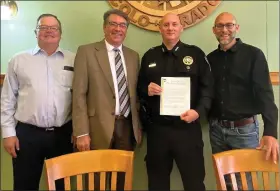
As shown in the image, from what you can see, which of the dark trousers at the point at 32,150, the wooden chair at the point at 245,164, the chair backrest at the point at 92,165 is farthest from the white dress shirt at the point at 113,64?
the wooden chair at the point at 245,164

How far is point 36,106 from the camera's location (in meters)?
1.80

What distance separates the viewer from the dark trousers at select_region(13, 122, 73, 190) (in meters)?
1.84

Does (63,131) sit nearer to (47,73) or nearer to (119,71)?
(47,73)

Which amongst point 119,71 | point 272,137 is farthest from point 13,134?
point 272,137

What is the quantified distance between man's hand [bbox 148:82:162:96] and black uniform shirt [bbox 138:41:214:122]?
0.28ft

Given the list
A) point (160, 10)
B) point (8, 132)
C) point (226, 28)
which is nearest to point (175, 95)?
point (226, 28)

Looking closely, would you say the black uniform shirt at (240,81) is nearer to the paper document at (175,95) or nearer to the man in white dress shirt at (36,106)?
the paper document at (175,95)

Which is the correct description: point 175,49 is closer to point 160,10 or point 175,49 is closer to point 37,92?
point 160,10

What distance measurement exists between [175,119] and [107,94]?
472mm

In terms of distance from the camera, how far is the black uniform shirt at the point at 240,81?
5.79 ft

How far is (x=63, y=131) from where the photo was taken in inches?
75.2

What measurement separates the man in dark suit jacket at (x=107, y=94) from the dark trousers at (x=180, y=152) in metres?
0.17

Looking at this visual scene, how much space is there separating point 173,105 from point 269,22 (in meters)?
1.09

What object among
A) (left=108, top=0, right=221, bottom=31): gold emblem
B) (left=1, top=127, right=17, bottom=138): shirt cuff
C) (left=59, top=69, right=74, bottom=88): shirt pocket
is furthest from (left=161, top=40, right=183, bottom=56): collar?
(left=1, top=127, right=17, bottom=138): shirt cuff
